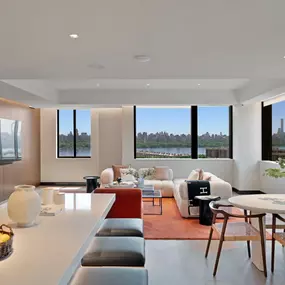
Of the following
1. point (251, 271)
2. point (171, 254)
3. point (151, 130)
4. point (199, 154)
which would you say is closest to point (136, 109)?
point (151, 130)

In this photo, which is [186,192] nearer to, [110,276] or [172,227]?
[172,227]

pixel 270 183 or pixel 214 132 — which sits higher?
pixel 214 132

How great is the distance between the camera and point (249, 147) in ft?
27.1

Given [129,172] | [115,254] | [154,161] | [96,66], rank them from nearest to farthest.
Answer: [115,254] < [96,66] < [129,172] < [154,161]

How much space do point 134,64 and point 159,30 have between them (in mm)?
1306

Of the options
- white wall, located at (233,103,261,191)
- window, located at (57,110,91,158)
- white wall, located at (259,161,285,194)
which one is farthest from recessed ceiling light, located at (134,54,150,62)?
window, located at (57,110,91,158)

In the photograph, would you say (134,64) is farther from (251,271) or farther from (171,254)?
(251,271)

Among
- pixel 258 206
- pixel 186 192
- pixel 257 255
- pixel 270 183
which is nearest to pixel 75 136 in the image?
pixel 186 192

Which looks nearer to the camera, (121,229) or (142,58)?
(121,229)

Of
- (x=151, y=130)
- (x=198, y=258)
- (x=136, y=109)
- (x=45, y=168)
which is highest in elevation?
(x=136, y=109)

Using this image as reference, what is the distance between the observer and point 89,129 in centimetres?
988

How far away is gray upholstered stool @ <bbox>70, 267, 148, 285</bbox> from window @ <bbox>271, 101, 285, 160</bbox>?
21.7ft

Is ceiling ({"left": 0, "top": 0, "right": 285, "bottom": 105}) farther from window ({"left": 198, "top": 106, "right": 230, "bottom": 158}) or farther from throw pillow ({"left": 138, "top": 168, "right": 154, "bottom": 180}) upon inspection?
window ({"left": 198, "top": 106, "right": 230, "bottom": 158})

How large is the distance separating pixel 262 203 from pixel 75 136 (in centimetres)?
730
